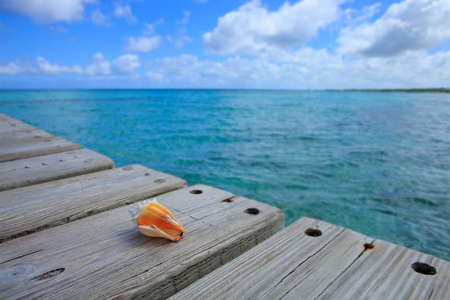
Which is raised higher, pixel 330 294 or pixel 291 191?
pixel 330 294

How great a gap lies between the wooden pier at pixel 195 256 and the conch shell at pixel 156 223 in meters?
0.04

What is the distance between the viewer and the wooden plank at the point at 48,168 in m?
2.08

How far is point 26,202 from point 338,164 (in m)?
8.13

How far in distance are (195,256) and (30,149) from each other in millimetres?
3065

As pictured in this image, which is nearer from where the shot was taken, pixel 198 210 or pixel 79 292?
pixel 79 292

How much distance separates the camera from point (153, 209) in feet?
4.02

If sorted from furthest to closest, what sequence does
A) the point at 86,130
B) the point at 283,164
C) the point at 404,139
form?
the point at 86,130, the point at 404,139, the point at 283,164

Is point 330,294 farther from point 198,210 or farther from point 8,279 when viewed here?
point 8,279

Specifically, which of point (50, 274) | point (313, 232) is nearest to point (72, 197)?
point (50, 274)

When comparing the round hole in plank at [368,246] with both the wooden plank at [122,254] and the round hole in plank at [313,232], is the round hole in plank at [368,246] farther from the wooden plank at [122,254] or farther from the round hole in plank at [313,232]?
the wooden plank at [122,254]

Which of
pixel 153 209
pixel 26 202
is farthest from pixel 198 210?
pixel 26 202

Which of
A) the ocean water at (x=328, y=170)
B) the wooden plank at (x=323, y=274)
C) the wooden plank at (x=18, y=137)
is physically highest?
the wooden plank at (x=323, y=274)

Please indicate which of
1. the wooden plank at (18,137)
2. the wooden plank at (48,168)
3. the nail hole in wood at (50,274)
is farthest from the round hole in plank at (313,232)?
the wooden plank at (18,137)

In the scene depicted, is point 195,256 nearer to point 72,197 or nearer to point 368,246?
point 368,246
